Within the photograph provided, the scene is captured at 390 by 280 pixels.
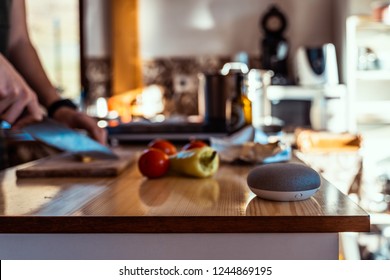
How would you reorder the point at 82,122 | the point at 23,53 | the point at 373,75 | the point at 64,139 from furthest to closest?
the point at 373,75 → the point at 23,53 → the point at 82,122 → the point at 64,139

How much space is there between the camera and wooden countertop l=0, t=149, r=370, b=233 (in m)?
0.67

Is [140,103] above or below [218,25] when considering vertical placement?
below

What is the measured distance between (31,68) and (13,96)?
0.64 metres

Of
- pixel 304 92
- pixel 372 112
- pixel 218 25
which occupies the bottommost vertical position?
pixel 372 112

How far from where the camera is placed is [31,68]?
1.61 metres

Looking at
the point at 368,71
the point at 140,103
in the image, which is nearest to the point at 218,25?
the point at 140,103

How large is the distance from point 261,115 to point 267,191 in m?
2.43

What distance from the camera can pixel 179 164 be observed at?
1072 millimetres

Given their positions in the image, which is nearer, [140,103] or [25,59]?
[25,59]

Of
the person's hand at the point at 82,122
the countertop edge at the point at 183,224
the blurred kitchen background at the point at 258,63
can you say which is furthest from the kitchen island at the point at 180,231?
the blurred kitchen background at the point at 258,63

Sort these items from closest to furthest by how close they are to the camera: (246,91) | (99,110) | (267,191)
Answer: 1. (267,191)
2. (246,91)
3. (99,110)

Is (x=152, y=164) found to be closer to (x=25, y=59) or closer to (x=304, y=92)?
(x=25, y=59)
